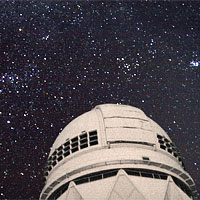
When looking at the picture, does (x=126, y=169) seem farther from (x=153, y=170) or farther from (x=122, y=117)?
(x=122, y=117)

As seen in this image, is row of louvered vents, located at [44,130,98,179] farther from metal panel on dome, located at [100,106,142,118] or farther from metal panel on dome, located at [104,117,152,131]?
metal panel on dome, located at [100,106,142,118]

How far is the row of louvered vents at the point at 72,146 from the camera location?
28.7m

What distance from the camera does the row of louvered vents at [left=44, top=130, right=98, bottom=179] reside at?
2869 cm

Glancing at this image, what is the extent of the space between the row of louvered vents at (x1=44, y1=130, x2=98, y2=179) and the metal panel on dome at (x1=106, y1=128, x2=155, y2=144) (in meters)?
1.20

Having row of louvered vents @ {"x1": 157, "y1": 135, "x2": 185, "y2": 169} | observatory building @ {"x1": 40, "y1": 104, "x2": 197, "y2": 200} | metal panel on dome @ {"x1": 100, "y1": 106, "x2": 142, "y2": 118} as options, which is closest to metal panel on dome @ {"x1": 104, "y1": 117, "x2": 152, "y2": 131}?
observatory building @ {"x1": 40, "y1": 104, "x2": 197, "y2": 200}

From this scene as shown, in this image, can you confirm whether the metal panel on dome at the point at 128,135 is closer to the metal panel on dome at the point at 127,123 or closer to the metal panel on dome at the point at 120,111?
the metal panel on dome at the point at 127,123

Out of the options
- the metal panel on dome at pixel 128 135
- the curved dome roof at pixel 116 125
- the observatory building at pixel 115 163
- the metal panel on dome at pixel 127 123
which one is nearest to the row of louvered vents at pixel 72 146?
the observatory building at pixel 115 163

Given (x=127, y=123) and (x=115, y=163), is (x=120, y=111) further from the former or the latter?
(x=115, y=163)

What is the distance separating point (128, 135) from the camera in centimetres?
2870

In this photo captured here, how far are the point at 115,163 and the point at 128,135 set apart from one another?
3.35 meters

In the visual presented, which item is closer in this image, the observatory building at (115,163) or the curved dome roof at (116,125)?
the observatory building at (115,163)

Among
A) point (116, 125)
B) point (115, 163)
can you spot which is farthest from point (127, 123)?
point (115, 163)

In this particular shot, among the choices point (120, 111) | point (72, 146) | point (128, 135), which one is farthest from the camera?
point (120, 111)

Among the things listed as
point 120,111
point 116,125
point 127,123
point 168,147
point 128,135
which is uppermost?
point 120,111
